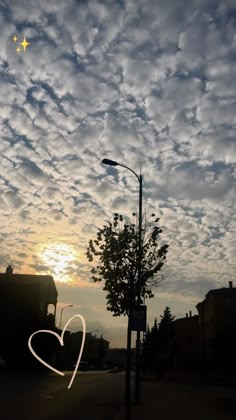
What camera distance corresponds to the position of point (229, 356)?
51156 millimetres

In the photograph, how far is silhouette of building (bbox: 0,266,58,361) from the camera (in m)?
54.1

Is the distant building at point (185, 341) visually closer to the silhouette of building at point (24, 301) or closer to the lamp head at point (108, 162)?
the silhouette of building at point (24, 301)

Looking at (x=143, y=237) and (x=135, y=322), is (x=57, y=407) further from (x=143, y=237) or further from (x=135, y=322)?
(x=143, y=237)

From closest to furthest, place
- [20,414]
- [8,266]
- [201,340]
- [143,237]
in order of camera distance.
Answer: [20,414] < [143,237] < [201,340] < [8,266]

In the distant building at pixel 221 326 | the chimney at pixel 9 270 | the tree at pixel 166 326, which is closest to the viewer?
the distant building at pixel 221 326

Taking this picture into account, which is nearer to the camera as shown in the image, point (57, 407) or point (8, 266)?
point (57, 407)

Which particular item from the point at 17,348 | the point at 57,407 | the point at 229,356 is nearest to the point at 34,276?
the point at 17,348

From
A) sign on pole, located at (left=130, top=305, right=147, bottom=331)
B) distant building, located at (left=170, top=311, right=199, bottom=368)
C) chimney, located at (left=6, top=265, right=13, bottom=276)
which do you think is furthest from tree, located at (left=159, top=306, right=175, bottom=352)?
sign on pole, located at (left=130, top=305, right=147, bottom=331)

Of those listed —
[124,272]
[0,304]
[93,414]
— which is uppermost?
[0,304]

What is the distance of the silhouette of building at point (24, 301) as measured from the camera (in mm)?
54125

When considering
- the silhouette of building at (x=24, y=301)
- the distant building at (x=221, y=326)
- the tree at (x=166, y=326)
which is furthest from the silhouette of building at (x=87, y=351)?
the distant building at (x=221, y=326)

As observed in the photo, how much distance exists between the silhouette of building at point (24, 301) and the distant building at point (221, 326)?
2193 cm

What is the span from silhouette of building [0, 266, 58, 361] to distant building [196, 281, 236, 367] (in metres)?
21.9

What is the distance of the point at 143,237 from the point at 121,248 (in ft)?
5.73
